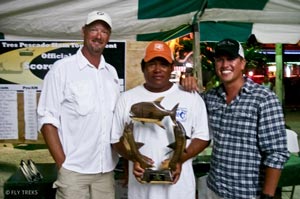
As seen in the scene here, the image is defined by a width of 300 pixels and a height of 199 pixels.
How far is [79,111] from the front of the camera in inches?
90.7

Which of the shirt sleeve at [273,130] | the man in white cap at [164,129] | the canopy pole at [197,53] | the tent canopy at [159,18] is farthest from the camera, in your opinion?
the canopy pole at [197,53]

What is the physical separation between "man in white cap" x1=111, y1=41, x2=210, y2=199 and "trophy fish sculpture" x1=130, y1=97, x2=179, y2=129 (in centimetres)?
4

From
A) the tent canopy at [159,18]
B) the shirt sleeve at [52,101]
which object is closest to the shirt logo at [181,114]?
the shirt sleeve at [52,101]

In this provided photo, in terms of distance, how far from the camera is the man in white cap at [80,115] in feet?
7.59

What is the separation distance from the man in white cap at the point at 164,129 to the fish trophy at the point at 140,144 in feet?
0.09

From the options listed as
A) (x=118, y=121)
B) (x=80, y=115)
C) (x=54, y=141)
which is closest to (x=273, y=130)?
(x=118, y=121)

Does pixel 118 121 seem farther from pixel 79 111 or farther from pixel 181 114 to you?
pixel 181 114

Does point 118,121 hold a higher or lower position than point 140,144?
higher

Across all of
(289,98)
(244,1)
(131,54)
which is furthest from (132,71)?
(289,98)

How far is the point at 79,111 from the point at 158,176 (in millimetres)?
609

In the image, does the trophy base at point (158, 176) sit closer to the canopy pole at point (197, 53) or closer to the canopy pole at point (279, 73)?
the canopy pole at point (197, 53)

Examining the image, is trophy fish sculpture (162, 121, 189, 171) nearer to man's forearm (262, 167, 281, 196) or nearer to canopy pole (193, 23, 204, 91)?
man's forearm (262, 167, 281, 196)

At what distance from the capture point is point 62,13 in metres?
3.06

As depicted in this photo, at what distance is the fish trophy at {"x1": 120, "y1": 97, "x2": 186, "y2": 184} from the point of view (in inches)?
83.3
